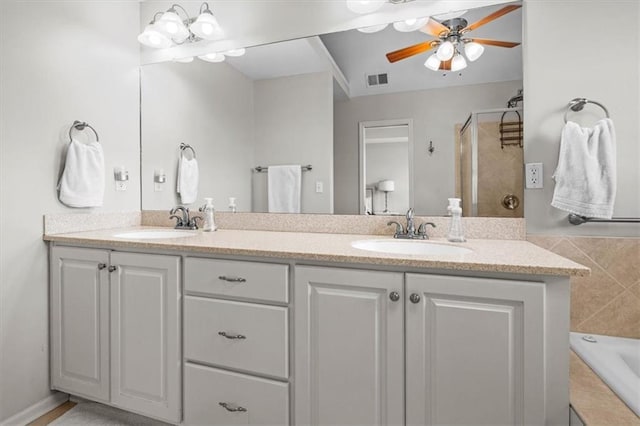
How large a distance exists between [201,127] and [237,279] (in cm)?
129

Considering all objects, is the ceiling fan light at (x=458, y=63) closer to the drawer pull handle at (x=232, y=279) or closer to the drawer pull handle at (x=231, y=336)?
the drawer pull handle at (x=232, y=279)

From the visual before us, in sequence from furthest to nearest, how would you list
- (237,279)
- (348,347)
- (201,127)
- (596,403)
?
(201,127), (237,279), (348,347), (596,403)

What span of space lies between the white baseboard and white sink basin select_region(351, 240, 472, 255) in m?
1.74

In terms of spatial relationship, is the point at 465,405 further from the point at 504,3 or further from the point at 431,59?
the point at 504,3

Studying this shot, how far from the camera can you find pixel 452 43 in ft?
5.45

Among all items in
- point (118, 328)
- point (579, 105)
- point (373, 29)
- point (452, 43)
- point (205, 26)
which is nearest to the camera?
point (579, 105)

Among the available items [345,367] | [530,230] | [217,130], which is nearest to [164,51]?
[217,130]

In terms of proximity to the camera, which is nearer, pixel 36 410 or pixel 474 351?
pixel 474 351

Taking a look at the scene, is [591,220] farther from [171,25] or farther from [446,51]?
[171,25]

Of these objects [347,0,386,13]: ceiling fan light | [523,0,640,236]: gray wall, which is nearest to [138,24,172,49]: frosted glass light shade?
[347,0,386,13]: ceiling fan light

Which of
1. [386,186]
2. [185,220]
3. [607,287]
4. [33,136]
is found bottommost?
[607,287]

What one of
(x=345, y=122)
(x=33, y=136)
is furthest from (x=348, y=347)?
(x=33, y=136)

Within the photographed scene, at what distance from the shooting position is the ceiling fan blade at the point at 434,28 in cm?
165

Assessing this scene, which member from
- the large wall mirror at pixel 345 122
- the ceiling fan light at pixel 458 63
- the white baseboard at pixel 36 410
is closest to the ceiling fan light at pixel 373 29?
the large wall mirror at pixel 345 122
